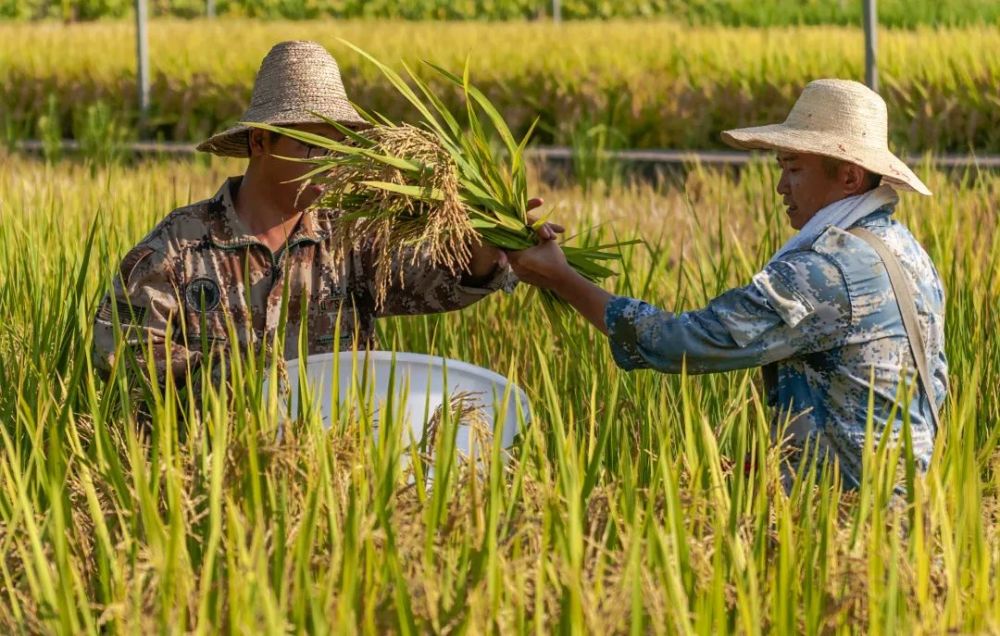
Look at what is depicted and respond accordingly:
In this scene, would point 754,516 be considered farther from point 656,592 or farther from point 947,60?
point 947,60

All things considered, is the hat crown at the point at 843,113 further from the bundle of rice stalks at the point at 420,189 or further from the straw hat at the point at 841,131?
the bundle of rice stalks at the point at 420,189

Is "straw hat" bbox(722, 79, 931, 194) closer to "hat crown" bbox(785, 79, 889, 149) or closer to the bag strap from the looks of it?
"hat crown" bbox(785, 79, 889, 149)

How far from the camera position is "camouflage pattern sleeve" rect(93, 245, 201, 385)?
8.48 feet

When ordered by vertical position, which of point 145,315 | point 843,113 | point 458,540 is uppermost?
point 843,113

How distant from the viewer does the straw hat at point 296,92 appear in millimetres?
2668

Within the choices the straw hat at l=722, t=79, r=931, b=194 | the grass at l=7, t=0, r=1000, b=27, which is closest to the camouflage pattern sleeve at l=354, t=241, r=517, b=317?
the straw hat at l=722, t=79, r=931, b=194

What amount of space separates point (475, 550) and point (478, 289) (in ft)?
3.11

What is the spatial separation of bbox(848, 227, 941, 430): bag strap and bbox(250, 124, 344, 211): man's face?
0.87 meters

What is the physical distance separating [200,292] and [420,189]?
1.64ft

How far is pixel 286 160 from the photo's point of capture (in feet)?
8.87

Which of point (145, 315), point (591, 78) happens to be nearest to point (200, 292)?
point (145, 315)

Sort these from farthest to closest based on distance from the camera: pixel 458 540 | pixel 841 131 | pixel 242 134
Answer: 1. pixel 242 134
2. pixel 841 131
3. pixel 458 540

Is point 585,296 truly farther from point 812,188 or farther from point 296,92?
point 296,92

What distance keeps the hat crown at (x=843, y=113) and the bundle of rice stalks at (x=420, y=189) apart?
422 millimetres
